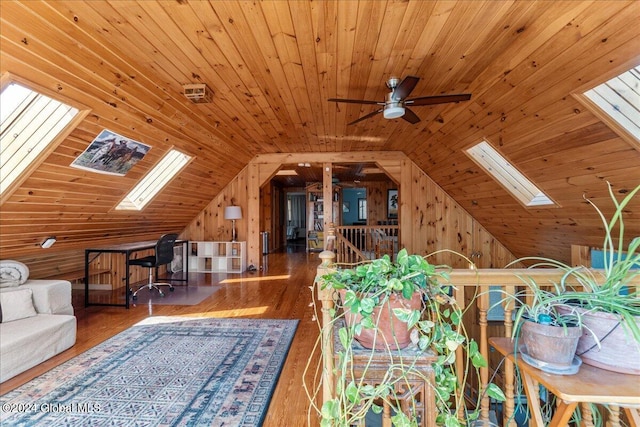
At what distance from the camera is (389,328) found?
974mm

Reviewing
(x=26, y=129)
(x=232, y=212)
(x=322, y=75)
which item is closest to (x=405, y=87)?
(x=322, y=75)

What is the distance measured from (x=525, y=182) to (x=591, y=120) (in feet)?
5.15

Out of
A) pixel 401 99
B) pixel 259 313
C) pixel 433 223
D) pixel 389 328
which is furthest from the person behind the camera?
pixel 433 223

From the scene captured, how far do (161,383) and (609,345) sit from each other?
2491 millimetres

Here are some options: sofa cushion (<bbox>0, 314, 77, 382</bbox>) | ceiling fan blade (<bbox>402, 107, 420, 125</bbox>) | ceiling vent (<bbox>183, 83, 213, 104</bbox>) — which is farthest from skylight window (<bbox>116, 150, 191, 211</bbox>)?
ceiling fan blade (<bbox>402, 107, 420, 125</bbox>)

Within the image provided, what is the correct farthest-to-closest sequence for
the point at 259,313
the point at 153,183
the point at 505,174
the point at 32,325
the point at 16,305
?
the point at 153,183
the point at 259,313
the point at 505,174
the point at 16,305
the point at 32,325

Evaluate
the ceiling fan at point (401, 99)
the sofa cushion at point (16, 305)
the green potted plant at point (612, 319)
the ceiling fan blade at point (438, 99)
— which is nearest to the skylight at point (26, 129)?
the sofa cushion at point (16, 305)

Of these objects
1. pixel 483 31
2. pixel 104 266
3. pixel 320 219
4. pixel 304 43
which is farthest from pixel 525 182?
pixel 320 219

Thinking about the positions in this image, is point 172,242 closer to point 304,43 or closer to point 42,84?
point 42,84

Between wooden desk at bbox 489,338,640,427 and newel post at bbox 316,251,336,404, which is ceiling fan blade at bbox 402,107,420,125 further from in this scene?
wooden desk at bbox 489,338,640,427

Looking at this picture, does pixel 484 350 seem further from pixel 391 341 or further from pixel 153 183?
pixel 153 183

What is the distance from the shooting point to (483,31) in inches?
66.1

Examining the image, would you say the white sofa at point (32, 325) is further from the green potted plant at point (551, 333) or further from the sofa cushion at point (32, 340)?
the green potted plant at point (551, 333)

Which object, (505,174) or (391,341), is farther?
(505,174)
